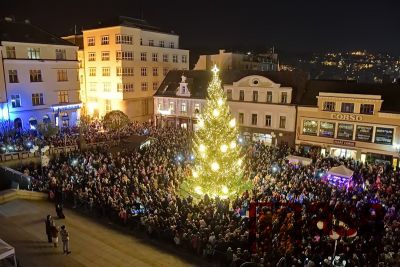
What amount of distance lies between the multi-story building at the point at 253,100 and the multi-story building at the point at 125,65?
7.33m

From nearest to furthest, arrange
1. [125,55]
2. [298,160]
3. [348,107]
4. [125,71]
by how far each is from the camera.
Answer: [298,160], [348,107], [125,55], [125,71]

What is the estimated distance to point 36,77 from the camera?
4147cm

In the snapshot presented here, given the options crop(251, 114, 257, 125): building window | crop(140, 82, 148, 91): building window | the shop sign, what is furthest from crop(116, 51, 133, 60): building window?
the shop sign

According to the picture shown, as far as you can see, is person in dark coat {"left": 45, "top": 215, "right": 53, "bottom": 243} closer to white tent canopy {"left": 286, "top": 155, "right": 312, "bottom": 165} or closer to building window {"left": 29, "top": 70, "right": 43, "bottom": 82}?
white tent canopy {"left": 286, "top": 155, "right": 312, "bottom": 165}

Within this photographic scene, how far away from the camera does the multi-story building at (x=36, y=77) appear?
127 feet

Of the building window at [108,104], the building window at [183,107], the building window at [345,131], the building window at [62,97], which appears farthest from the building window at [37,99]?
the building window at [345,131]

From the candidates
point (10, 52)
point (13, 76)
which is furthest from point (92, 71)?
point (10, 52)

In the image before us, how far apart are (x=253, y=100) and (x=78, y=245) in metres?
28.0

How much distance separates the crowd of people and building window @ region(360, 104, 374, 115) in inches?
257

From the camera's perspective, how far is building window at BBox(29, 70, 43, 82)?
134 ft

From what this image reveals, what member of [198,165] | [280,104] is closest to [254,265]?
[198,165]

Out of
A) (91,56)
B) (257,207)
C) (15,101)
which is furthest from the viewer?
(91,56)

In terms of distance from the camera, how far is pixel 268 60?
246 feet

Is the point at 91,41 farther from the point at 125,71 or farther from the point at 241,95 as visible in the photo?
the point at 241,95
